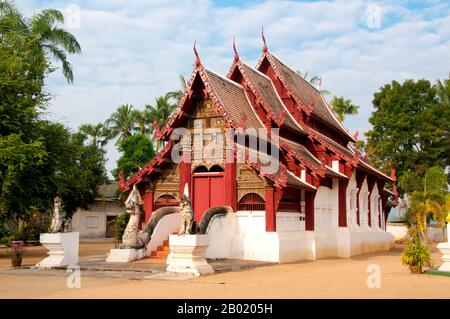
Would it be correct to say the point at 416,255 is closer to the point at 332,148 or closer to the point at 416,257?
the point at 416,257

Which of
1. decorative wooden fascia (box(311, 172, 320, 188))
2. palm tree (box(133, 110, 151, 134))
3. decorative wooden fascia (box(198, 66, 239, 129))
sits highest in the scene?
palm tree (box(133, 110, 151, 134))

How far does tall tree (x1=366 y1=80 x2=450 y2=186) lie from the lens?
4041 centimetres

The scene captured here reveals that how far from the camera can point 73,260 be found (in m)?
16.5

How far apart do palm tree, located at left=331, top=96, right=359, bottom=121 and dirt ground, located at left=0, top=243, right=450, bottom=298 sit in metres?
33.9

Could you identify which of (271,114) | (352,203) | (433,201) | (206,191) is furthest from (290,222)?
(433,201)

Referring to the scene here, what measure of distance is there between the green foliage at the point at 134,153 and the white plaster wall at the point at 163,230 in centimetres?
1952

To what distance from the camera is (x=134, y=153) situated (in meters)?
39.2

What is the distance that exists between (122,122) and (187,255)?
41.7 m

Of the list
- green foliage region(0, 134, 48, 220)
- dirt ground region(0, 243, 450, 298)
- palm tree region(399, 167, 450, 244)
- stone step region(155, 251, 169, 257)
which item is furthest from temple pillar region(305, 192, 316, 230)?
green foliage region(0, 134, 48, 220)

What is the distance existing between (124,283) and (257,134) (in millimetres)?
9343

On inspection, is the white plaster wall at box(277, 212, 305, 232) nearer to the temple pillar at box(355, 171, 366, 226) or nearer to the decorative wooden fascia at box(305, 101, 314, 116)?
the decorative wooden fascia at box(305, 101, 314, 116)

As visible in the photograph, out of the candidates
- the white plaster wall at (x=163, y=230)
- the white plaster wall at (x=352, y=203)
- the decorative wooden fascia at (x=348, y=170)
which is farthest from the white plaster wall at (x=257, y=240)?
the white plaster wall at (x=352, y=203)

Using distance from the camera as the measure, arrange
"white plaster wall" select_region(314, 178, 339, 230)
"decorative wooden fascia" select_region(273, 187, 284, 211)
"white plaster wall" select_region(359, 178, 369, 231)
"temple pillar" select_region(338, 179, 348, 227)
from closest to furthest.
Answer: "decorative wooden fascia" select_region(273, 187, 284, 211) < "white plaster wall" select_region(314, 178, 339, 230) < "temple pillar" select_region(338, 179, 348, 227) < "white plaster wall" select_region(359, 178, 369, 231)
